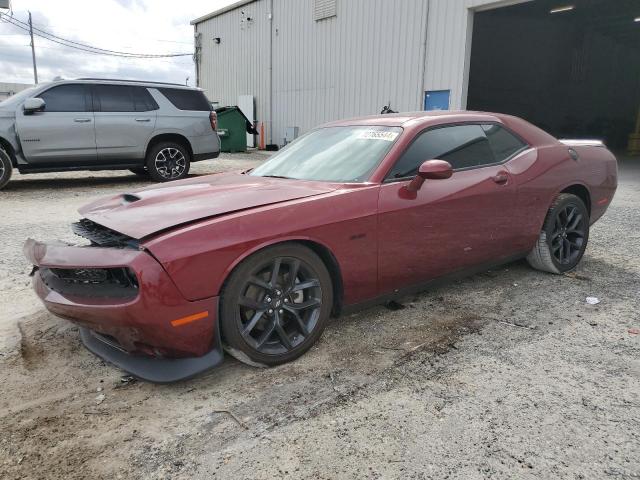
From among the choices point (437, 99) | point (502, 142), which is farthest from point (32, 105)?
point (437, 99)

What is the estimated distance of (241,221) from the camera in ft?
8.04

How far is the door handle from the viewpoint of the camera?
11.7ft

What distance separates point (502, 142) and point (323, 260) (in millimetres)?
1944

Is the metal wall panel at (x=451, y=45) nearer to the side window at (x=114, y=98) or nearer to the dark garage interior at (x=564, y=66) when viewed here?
the side window at (x=114, y=98)

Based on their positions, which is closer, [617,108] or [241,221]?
[241,221]

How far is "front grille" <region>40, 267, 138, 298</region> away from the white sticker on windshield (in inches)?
72.1

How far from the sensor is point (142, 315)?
7.32 ft

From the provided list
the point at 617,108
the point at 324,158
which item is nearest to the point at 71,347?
the point at 324,158

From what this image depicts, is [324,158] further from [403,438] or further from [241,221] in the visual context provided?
[403,438]

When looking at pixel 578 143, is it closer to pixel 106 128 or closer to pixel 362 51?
pixel 106 128

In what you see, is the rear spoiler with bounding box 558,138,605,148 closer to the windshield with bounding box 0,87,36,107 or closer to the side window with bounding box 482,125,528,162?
the side window with bounding box 482,125,528,162

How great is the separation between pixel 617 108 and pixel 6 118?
30242 mm

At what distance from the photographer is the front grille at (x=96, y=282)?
2.30 m

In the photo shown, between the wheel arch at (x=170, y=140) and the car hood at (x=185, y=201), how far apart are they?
6.50m
